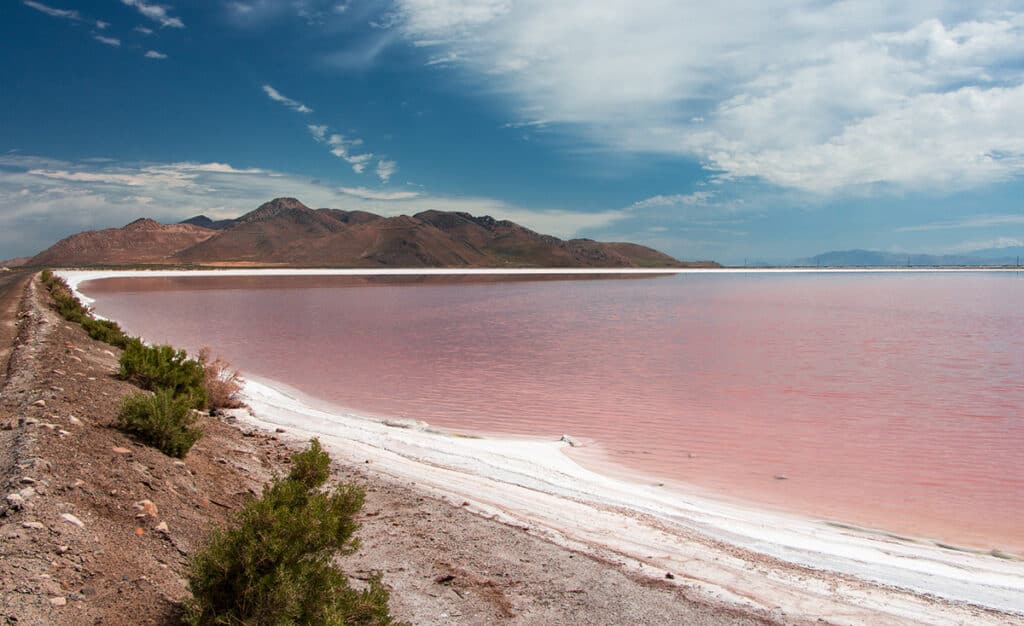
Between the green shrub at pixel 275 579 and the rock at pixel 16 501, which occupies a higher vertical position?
the rock at pixel 16 501

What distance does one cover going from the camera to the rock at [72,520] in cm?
377

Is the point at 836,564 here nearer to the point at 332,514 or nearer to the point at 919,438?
the point at 332,514

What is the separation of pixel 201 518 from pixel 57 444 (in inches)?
53.0

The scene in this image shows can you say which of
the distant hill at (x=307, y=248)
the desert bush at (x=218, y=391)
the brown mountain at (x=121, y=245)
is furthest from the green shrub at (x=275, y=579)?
the brown mountain at (x=121, y=245)

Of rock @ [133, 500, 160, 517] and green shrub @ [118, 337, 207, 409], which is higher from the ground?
green shrub @ [118, 337, 207, 409]

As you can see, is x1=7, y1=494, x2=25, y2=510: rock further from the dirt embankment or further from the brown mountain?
the brown mountain

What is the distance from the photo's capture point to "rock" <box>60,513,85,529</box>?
12.4ft

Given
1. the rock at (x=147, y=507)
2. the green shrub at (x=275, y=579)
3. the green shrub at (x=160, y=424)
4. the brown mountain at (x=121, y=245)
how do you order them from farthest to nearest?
the brown mountain at (x=121, y=245) < the green shrub at (x=160, y=424) < the rock at (x=147, y=507) < the green shrub at (x=275, y=579)

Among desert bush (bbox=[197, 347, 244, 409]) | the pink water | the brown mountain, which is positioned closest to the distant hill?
the brown mountain

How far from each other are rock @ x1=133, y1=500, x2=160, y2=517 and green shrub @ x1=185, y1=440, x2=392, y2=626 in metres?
1.10

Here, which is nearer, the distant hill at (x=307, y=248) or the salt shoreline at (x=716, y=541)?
the salt shoreline at (x=716, y=541)

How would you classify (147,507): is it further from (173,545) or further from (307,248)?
(307,248)

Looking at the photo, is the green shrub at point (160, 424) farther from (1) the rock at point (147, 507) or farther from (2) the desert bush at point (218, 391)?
(2) the desert bush at point (218, 391)

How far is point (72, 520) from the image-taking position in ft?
12.4
